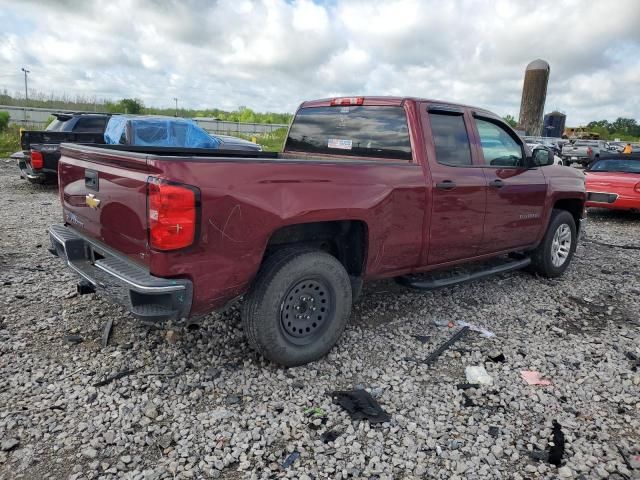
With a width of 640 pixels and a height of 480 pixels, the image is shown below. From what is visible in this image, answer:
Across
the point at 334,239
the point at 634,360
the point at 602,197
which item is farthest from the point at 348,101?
the point at 602,197

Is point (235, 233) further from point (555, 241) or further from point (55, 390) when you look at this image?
point (555, 241)

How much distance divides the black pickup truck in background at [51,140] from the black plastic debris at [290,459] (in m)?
8.17

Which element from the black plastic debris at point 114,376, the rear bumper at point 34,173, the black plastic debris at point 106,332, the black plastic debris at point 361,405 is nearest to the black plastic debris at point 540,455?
the black plastic debris at point 361,405

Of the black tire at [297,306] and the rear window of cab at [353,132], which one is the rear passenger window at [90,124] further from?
the black tire at [297,306]

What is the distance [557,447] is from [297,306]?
1.80m

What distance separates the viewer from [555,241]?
5.63m

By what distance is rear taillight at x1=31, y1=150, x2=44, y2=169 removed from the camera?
9227mm

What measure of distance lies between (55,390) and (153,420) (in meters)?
0.74

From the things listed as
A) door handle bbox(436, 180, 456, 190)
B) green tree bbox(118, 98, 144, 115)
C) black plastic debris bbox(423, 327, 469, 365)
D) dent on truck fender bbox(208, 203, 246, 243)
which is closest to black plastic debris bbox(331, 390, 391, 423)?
black plastic debris bbox(423, 327, 469, 365)

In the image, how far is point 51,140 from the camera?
10.1 metres

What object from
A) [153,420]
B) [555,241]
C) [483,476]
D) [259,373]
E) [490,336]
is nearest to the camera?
[483,476]

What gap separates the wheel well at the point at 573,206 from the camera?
5.75 meters

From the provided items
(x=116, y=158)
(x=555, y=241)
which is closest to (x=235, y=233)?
(x=116, y=158)

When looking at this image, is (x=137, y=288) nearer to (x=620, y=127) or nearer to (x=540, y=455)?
(x=540, y=455)
